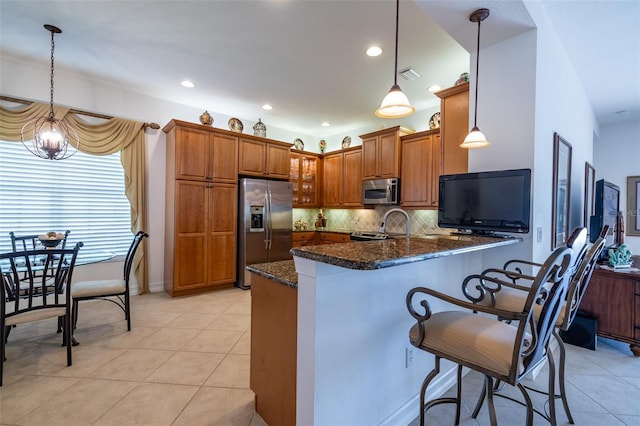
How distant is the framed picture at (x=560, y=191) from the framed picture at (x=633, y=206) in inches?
130

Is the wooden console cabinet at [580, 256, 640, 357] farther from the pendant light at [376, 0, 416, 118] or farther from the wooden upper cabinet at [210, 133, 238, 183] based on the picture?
the wooden upper cabinet at [210, 133, 238, 183]

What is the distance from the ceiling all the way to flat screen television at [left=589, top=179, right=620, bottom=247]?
4.23 ft

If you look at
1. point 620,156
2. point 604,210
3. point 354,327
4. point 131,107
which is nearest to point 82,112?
point 131,107

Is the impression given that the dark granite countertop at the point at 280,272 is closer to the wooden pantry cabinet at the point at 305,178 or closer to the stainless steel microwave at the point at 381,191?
the stainless steel microwave at the point at 381,191

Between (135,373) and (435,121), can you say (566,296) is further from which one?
(435,121)

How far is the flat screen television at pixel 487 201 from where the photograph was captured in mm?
1981

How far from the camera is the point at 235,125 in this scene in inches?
189

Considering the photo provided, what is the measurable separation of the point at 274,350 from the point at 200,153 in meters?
3.43

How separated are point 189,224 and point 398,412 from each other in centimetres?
347

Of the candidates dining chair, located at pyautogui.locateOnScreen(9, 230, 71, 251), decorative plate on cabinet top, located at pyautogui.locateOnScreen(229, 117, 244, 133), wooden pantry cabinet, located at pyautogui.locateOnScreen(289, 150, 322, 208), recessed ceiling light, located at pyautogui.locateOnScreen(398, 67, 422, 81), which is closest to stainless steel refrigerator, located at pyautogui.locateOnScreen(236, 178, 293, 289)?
wooden pantry cabinet, located at pyautogui.locateOnScreen(289, 150, 322, 208)

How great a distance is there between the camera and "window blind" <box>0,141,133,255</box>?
11.0 ft

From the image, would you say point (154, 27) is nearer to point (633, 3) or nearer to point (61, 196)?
point (61, 196)

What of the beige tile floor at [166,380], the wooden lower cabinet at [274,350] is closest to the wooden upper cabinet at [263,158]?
the beige tile floor at [166,380]

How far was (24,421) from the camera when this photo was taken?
1.67 meters
